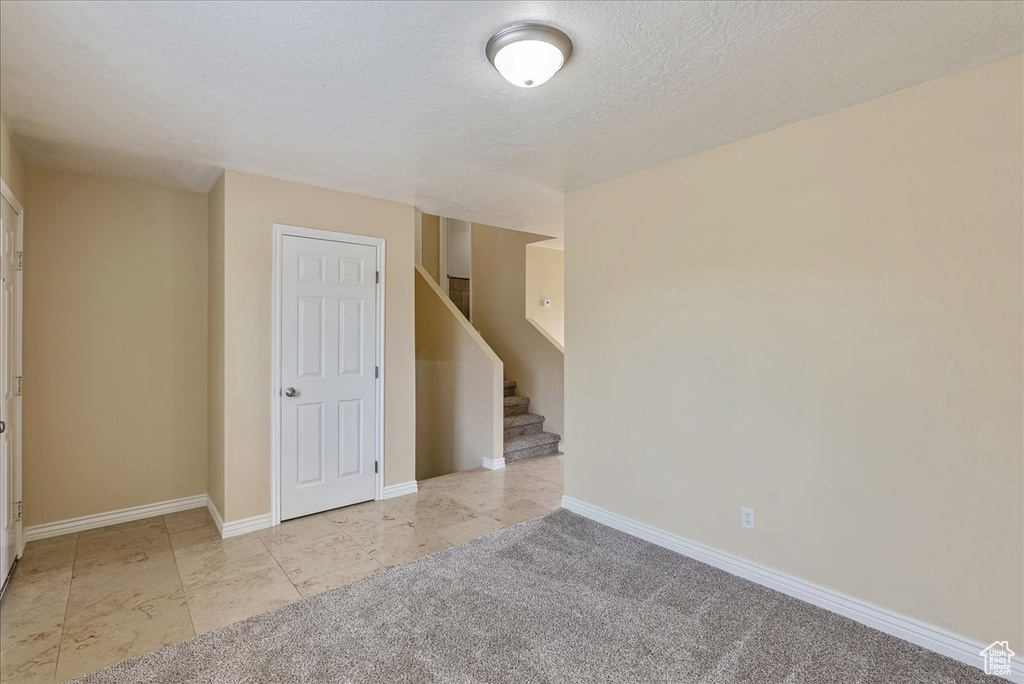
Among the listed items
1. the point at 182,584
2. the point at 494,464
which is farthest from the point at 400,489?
the point at 182,584

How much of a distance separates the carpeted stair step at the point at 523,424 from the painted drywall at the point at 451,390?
21.1 inches

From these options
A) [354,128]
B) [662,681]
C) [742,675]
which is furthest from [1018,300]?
[354,128]

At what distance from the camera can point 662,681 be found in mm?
1881

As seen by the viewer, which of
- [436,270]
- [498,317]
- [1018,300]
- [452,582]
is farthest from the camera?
[436,270]

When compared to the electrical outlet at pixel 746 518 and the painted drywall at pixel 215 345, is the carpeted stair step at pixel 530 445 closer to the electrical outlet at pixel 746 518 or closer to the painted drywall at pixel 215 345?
the painted drywall at pixel 215 345

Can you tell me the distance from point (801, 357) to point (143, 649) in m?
3.27

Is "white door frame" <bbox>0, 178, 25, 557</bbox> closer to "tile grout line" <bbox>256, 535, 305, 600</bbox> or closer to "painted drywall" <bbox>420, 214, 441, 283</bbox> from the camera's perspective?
"tile grout line" <bbox>256, 535, 305, 600</bbox>

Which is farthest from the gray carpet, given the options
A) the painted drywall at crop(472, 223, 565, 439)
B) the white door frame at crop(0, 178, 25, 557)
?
the painted drywall at crop(472, 223, 565, 439)

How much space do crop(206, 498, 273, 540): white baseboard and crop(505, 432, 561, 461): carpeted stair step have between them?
2.34 meters

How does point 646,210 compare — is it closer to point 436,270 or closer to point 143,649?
point 143,649

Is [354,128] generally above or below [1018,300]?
above

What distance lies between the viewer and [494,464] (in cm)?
482

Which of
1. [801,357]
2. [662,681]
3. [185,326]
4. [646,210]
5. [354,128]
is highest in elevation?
[354,128]

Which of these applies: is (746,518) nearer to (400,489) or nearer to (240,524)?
(400,489)
